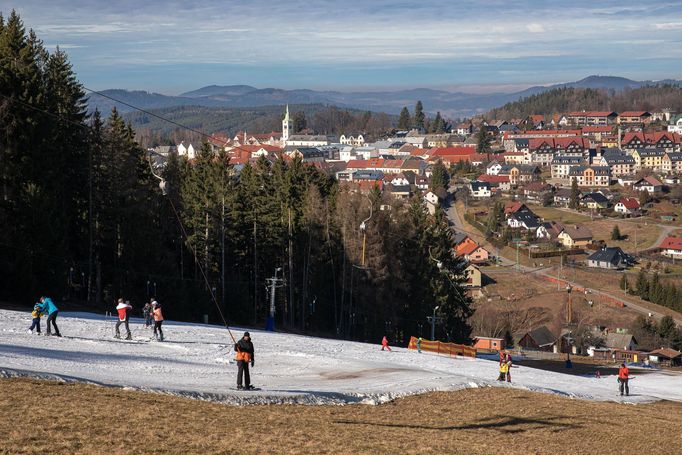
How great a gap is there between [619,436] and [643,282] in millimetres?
63904

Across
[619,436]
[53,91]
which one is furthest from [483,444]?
[53,91]

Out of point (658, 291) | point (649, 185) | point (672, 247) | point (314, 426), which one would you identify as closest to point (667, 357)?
point (658, 291)

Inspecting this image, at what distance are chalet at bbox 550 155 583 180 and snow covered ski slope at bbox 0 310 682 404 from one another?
127497 millimetres

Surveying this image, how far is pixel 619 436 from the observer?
18.2 metres

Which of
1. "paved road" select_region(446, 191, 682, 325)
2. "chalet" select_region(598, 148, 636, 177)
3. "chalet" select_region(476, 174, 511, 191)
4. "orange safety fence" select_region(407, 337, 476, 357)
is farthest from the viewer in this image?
"chalet" select_region(598, 148, 636, 177)

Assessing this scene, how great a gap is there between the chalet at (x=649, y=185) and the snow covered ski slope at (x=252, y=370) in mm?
107206

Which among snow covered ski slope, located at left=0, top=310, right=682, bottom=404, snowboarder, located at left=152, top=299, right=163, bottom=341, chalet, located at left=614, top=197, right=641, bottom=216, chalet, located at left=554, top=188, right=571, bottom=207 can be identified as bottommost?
snow covered ski slope, located at left=0, top=310, right=682, bottom=404

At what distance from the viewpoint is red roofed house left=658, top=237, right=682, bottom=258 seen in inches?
3725

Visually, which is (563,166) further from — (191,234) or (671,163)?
(191,234)

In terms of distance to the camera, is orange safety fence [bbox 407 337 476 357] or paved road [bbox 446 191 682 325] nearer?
Result: orange safety fence [bbox 407 337 476 357]

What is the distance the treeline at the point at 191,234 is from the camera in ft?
109

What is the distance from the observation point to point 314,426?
15602 millimetres

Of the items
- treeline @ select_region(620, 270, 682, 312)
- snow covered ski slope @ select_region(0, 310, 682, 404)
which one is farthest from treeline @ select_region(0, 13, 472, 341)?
treeline @ select_region(620, 270, 682, 312)

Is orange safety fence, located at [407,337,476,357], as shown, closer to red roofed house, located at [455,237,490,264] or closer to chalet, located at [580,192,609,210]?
red roofed house, located at [455,237,490,264]
